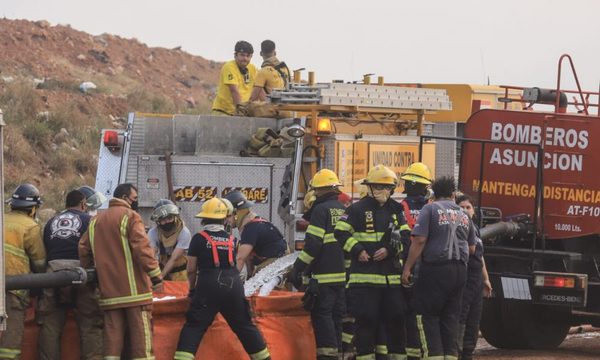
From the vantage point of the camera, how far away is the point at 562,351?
1437 cm

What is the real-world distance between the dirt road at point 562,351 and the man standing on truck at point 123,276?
4.69m

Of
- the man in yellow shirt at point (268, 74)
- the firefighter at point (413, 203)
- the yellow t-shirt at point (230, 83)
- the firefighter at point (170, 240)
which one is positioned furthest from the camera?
the yellow t-shirt at point (230, 83)

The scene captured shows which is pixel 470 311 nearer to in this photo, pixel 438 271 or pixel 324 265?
pixel 438 271

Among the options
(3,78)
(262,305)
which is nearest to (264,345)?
(262,305)

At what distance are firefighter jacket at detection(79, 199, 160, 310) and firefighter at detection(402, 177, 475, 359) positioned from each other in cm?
229

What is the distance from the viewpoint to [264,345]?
10.9m

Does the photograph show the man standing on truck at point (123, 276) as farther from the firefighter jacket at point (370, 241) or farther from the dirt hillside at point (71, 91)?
the dirt hillside at point (71, 91)

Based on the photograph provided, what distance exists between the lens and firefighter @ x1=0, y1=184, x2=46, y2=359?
10.1m

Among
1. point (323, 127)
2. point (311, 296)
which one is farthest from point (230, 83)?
point (311, 296)

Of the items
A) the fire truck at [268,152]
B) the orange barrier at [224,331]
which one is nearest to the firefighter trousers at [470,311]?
the orange barrier at [224,331]

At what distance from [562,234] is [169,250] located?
411 centimetres

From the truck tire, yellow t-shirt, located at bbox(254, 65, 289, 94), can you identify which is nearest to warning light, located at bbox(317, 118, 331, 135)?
yellow t-shirt, located at bbox(254, 65, 289, 94)

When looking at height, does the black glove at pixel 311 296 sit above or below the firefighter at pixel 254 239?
below

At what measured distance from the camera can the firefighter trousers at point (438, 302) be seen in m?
11.1
